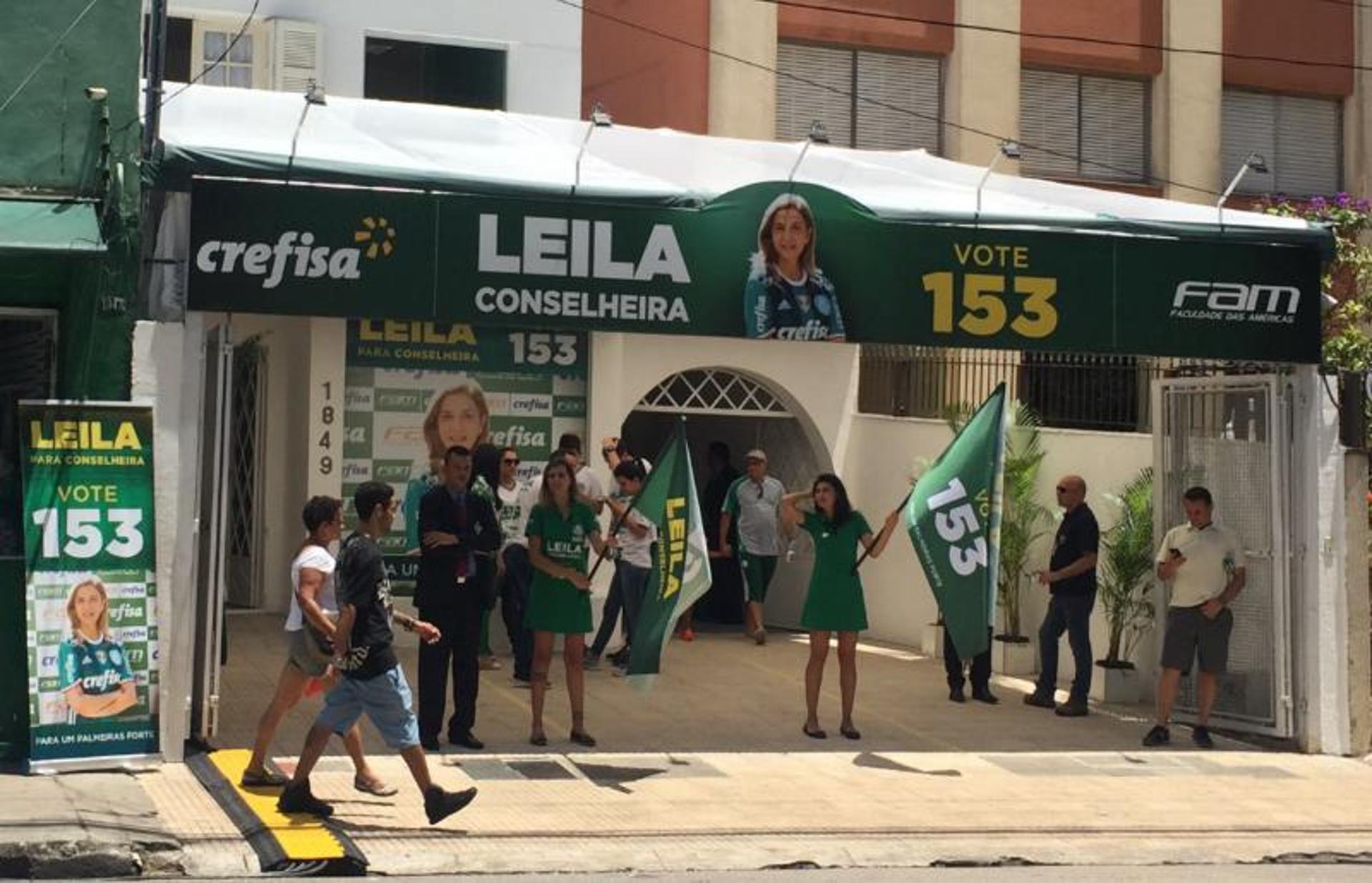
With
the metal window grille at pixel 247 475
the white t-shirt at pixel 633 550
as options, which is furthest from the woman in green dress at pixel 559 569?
the metal window grille at pixel 247 475

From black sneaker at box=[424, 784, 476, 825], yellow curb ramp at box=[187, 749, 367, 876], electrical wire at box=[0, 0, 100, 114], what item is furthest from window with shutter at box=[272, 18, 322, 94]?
black sneaker at box=[424, 784, 476, 825]

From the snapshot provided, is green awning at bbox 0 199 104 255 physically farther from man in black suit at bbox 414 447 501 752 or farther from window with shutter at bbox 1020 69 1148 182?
window with shutter at bbox 1020 69 1148 182

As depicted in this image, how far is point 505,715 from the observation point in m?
14.6

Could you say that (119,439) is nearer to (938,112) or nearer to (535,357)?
(535,357)

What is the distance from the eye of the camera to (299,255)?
493 inches

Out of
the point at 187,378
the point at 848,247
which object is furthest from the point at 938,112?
the point at 187,378

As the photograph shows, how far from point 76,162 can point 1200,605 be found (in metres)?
7.81

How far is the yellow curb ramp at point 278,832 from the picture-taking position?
32.4 ft

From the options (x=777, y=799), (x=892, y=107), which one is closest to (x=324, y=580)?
(x=777, y=799)

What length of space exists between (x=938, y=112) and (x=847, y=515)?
1152 centimetres

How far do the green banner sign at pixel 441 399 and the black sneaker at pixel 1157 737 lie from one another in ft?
20.0

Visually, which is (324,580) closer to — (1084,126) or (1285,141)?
(1084,126)

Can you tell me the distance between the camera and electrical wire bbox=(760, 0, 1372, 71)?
2390cm

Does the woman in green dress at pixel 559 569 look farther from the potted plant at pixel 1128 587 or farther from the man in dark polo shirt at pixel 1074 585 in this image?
the potted plant at pixel 1128 587
